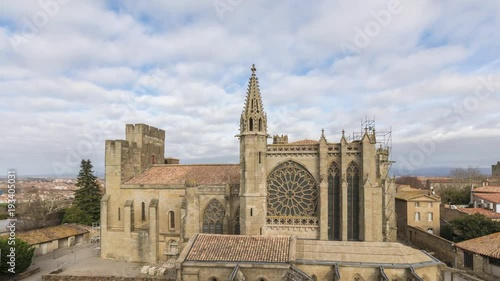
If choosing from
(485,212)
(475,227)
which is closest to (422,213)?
(485,212)

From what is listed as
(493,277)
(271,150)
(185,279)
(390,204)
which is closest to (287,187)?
(271,150)

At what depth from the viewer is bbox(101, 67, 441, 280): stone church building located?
1862 cm

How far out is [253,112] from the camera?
25.4 m

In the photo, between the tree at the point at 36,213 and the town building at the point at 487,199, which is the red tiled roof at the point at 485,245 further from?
the tree at the point at 36,213

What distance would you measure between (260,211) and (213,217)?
17.4 ft

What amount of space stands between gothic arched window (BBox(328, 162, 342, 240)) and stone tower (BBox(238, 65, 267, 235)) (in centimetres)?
549

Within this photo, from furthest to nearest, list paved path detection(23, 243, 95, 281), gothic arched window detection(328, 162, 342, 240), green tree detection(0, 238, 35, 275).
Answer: paved path detection(23, 243, 95, 281), gothic arched window detection(328, 162, 342, 240), green tree detection(0, 238, 35, 275)

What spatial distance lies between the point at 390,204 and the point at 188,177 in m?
21.6

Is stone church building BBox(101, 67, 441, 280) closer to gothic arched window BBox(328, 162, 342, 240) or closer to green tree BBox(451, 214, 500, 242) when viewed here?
gothic arched window BBox(328, 162, 342, 240)

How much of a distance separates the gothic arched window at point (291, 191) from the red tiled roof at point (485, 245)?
1465cm


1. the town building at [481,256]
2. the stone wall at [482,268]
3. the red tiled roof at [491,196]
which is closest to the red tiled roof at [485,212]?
the red tiled roof at [491,196]

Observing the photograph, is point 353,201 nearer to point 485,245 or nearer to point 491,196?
point 485,245

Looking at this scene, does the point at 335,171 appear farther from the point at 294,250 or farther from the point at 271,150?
the point at 294,250

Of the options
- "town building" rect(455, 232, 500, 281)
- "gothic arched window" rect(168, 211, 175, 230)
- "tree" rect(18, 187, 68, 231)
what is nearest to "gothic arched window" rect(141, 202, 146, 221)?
"gothic arched window" rect(168, 211, 175, 230)
